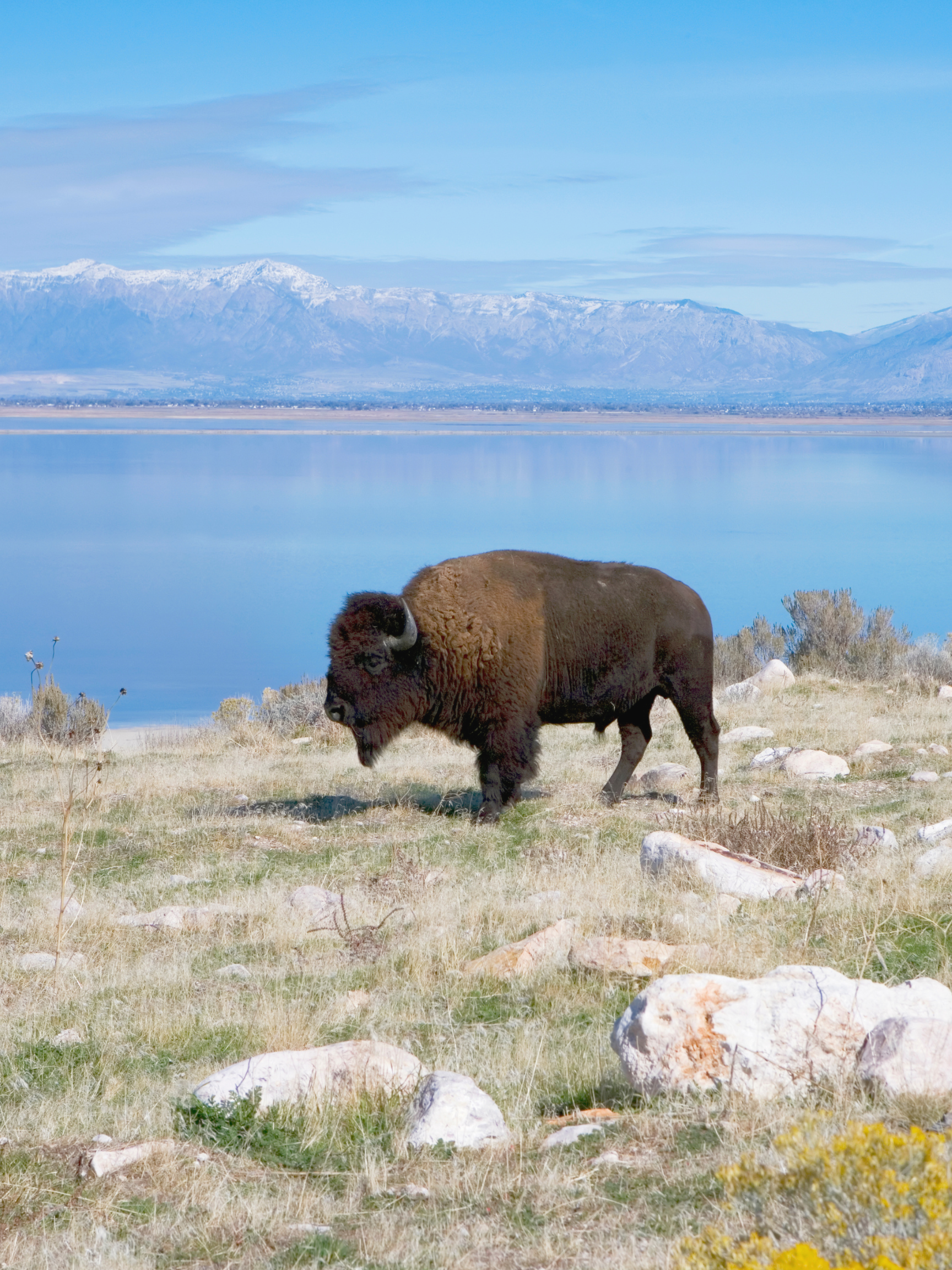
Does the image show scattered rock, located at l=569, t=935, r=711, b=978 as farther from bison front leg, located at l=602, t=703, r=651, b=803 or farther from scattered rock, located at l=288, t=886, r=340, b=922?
bison front leg, located at l=602, t=703, r=651, b=803

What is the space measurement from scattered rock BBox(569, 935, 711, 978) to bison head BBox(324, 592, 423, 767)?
4.73 metres

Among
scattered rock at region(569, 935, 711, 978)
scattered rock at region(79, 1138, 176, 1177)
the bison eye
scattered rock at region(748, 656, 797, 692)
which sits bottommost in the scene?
scattered rock at region(748, 656, 797, 692)

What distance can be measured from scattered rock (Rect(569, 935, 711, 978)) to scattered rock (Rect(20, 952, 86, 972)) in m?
2.70

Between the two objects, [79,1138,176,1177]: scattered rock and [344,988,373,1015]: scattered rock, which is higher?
[79,1138,176,1177]: scattered rock

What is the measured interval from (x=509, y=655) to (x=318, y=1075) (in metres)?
6.48

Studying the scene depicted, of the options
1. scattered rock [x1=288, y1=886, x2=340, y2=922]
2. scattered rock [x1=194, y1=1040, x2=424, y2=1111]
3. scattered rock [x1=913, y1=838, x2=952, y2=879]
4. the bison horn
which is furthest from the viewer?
the bison horn

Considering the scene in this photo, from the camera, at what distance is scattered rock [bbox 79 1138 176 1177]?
4449mm

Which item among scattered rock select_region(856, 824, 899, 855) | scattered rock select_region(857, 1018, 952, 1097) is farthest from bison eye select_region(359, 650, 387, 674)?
scattered rock select_region(857, 1018, 952, 1097)

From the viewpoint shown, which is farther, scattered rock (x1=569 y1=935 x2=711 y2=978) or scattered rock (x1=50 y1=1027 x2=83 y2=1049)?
scattered rock (x1=569 y1=935 x2=711 y2=978)

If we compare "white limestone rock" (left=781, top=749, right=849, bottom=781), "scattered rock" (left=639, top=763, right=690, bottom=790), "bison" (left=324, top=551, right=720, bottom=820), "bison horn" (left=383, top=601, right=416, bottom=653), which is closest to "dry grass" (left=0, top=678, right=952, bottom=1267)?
"white limestone rock" (left=781, top=749, right=849, bottom=781)

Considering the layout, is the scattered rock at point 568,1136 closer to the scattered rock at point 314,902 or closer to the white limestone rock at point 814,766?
the scattered rock at point 314,902

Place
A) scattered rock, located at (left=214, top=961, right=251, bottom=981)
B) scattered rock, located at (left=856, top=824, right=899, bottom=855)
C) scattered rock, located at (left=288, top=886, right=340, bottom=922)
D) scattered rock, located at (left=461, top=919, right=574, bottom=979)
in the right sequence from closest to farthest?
scattered rock, located at (left=461, top=919, right=574, bottom=979)
scattered rock, located at (left=214, top=961, right=251, bottom=981)
scattered rock, located at (left=288, top=886, right=340, bottom=922)
scattered rock, located at (left=856, top=824, right=899, bottom=855)

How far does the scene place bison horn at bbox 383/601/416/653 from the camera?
36.3 ft

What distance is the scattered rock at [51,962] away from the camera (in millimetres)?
7328
